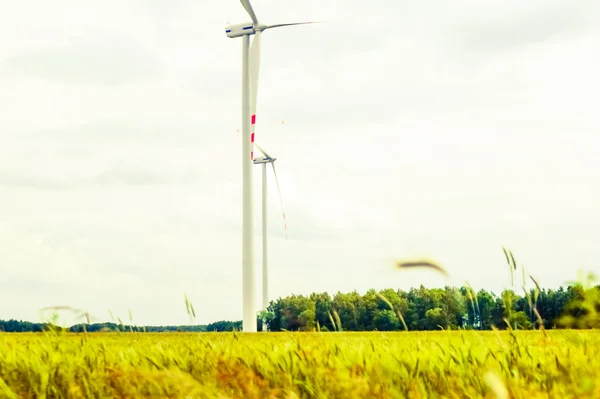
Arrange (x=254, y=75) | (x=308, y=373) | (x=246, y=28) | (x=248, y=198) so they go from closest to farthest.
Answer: (x=308, y=373), (x=248, y=198), (x=254, y=75), (x=246, y=28)

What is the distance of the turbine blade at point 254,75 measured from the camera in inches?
1363

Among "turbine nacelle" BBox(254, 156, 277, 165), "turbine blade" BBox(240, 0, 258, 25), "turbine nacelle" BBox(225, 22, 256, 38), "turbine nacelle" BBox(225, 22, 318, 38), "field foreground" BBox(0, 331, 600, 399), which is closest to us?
"field foreground" BBox(0, 331, 600, 399)

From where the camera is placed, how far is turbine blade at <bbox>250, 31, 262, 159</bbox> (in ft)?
114

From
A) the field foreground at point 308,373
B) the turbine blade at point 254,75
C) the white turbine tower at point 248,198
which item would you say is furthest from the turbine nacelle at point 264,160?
the field foreground at point 308,373

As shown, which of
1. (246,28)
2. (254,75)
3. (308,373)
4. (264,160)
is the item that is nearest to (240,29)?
(246,28)

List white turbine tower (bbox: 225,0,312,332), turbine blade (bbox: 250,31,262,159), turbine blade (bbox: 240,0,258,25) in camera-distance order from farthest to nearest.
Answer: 1. turbine blade (bbox: 240,0,258,25)
2. turbine blade (bbox: 250,31,262,159)
3. white turbine tower (bbox: 225,0,312,332)

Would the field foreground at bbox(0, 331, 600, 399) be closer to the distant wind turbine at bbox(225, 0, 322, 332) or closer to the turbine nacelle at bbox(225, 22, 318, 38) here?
the distant wind turbine at bbox(225, 0, 322, 332)

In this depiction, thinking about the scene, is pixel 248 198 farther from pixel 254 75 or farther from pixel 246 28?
pixel 246 28

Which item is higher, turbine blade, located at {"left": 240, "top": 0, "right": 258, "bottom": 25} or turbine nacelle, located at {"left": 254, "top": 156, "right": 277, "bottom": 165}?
turbine blade, located at {"left": 240, "top": 0, "right": 258, "bottom": 25}

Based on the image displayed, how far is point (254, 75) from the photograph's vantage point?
118 ft

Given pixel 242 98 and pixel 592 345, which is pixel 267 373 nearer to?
pixel 592 345

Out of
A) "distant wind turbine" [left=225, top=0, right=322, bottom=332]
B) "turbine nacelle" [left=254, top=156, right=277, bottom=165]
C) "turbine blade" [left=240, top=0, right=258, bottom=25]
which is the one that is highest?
"turbine blade" [left=240, top=0, right=258, bottom=25]

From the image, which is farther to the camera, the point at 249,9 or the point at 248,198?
the point at 249,9

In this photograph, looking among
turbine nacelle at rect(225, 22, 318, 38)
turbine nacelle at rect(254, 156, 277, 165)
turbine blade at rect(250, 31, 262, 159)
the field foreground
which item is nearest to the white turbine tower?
turbine blade at rect(250, 31, 262, 159)
